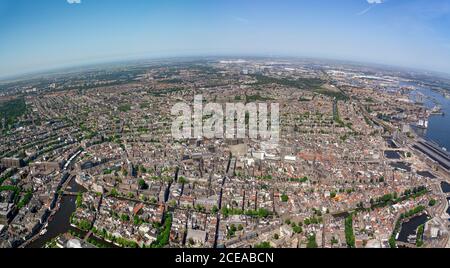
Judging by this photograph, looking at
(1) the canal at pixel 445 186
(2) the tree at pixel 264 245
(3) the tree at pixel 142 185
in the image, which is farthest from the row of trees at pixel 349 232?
(3) the tree at pixel 142 185

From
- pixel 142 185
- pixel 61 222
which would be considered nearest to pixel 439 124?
pixel 142 185

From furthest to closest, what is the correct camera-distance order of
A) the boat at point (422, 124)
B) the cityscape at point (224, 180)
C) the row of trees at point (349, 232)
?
the boat at point (422, 124), the cityscape at point (224, 180), the row of trees at point (349, 232)

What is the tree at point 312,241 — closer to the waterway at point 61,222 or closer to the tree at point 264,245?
the tree at point 264,245

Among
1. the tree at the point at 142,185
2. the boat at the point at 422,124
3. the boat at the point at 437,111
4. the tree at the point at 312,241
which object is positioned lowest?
the tree at the point at 312,241

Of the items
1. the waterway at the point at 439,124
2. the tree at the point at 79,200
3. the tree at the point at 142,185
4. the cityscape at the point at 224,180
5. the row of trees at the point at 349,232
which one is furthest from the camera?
the waterway at the point at 439,124
